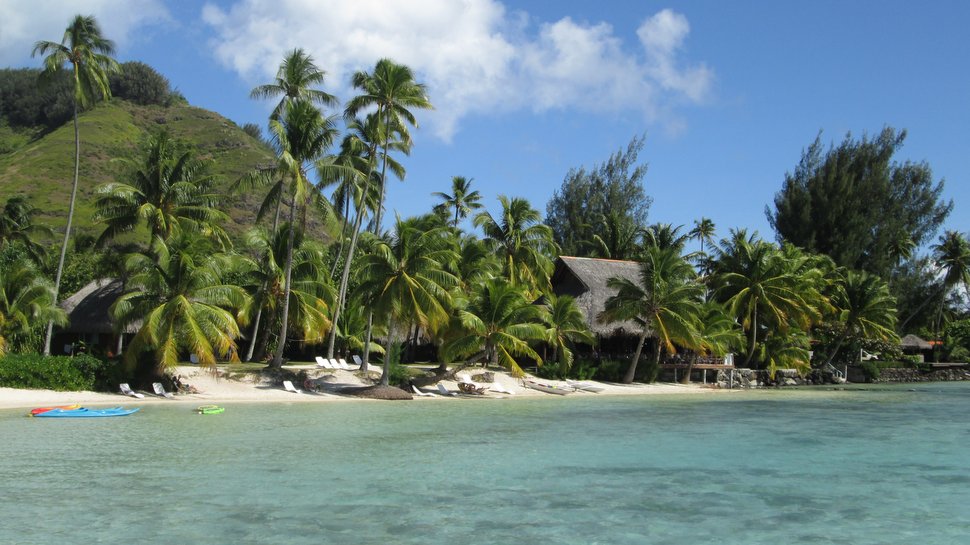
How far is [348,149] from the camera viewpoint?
97.0 ft

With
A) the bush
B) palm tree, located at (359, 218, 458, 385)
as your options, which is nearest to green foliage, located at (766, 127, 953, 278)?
palm tree, located at (359, 218, 458, 385)

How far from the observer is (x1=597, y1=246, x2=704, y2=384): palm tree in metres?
29.6

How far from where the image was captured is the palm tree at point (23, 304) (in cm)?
2142

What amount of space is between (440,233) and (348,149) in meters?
7.13

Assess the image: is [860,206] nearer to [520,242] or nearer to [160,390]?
[520,242]

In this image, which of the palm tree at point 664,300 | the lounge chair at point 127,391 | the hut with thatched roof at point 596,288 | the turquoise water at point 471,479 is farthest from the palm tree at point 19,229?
the palm tree at point 664,300

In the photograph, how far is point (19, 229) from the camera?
34.7m

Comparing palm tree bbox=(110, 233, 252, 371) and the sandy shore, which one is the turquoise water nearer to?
the sandy shore

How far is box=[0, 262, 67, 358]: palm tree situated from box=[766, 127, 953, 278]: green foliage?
4365cm

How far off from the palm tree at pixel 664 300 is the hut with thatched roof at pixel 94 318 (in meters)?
18.0

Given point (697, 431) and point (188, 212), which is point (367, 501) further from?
point (188, 212)

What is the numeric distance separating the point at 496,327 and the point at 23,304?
46.0ft

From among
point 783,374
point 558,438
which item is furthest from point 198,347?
point 783,374

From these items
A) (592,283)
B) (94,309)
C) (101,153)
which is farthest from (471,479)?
(101,153)
